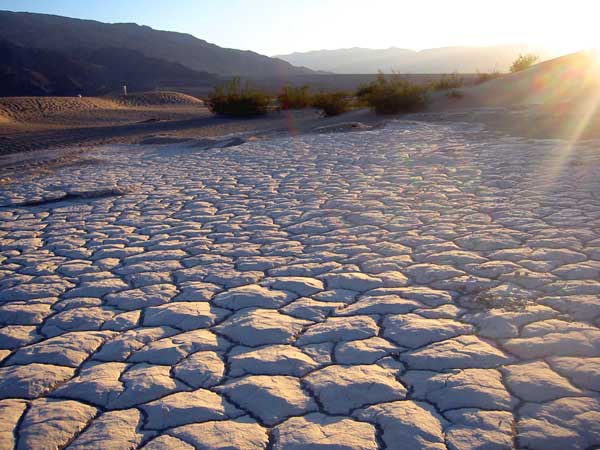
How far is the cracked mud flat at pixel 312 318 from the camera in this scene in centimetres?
255

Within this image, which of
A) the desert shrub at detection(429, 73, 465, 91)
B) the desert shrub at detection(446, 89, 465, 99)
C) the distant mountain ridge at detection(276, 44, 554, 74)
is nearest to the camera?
the desert shrub at detection(446, 89, 465, 99)

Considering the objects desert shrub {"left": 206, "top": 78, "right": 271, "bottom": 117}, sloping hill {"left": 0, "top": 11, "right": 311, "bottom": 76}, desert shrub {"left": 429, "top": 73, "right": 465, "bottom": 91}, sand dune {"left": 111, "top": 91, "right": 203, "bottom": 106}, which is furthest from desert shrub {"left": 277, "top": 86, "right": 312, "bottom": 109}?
sloping hill {"left": 0, "top": 11, "right": 311, "bottom": 76}

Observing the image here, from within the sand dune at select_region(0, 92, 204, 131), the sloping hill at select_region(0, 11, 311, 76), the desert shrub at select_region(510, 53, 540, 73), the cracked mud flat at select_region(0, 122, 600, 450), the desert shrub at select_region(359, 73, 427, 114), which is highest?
the sloping hill at select_region(0, 11, 311, 76)

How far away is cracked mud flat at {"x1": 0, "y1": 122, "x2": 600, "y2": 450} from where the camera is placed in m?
2.55

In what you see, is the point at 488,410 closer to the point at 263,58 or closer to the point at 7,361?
the point at 7,361

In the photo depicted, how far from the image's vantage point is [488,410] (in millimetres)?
2533

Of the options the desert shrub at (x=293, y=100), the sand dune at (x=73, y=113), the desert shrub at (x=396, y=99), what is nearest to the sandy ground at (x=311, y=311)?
the desert shrub at (x=396, y=99)

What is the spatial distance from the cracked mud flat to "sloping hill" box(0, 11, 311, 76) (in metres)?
77.2

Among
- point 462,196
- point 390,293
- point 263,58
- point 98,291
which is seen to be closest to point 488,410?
point 390,293

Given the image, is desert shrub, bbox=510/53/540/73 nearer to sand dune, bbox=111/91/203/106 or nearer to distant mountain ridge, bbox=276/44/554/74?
sand dune, bbox=111/91/203/106

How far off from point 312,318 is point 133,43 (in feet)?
305

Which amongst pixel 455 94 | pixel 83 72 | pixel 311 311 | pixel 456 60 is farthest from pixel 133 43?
pixel 311 311

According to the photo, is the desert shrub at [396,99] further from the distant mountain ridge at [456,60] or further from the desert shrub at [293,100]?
the distant mountain ridge at [456,60]

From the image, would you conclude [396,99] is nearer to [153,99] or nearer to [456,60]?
[153,99]
